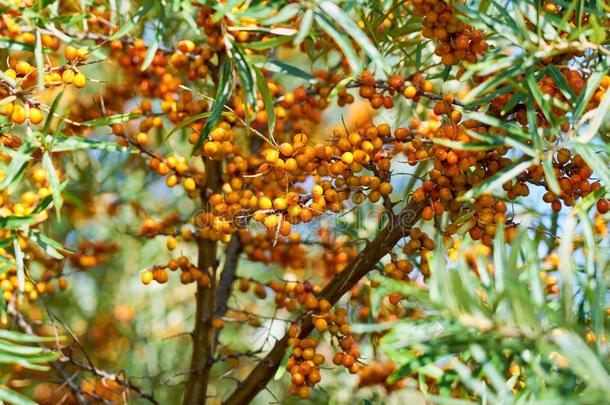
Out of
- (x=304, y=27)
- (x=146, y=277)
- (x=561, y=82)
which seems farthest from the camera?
(x=146, y=277)

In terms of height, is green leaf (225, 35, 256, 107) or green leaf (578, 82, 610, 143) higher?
green leaf (225, 35, 256, 107)

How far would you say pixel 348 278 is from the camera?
37.9 inches

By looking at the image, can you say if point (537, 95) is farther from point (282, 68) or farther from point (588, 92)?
point (282, 68)

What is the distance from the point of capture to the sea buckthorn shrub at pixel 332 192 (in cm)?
62

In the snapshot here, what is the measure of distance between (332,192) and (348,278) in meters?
0.14

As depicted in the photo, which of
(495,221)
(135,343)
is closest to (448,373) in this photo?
(495,221)

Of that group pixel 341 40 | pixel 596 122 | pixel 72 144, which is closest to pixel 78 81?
pixel 72 144

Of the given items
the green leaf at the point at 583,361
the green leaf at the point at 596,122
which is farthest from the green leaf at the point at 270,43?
the green leaf at the point at 583,361

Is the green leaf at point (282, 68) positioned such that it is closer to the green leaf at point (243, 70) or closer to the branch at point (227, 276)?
the green leaf at point (243, 70)

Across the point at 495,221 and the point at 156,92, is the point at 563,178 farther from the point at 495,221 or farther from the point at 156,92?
the point at 156,92

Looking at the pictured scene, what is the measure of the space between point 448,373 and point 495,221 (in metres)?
0.20

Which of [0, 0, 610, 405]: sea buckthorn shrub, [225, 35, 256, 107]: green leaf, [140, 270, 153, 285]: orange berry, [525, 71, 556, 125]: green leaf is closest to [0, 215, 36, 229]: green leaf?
[0, 0, 610, 405]: sea buckthorn shrub

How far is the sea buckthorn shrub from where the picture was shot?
2.03 feet

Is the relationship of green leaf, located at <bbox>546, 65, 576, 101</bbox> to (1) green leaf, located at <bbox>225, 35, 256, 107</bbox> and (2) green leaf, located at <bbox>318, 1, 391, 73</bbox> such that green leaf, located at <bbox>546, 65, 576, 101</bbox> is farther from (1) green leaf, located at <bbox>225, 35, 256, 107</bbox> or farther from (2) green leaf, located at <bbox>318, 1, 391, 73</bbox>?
(1) green leaf, located at <bbox>225, 35, 256, 107</bbox>
